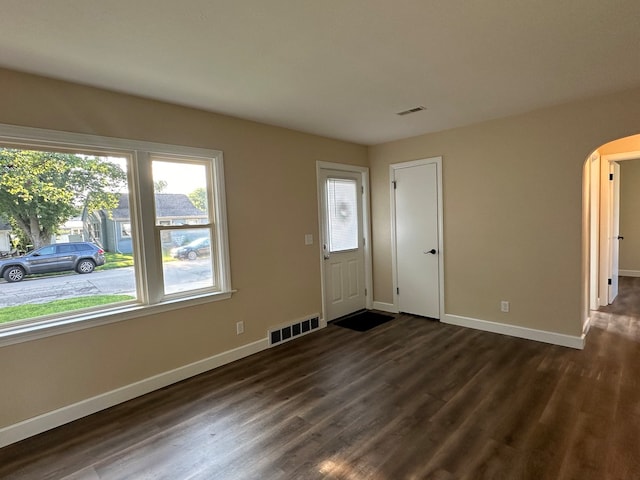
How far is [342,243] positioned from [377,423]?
2724 mm

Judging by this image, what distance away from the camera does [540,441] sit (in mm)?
2047

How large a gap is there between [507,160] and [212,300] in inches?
137

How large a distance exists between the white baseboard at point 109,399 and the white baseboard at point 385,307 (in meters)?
2.25

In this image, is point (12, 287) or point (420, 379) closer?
point (12, 287)

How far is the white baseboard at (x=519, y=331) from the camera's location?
3410 millimetres

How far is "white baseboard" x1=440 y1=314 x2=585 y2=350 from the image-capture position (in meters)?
3.41

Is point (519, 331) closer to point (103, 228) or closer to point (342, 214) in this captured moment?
point (342, 214)

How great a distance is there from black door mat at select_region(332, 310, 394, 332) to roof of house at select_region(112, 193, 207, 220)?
2340mm

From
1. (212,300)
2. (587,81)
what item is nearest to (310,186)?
(212,300)

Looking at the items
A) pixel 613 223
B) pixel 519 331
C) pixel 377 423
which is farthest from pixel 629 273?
pixel 377 423

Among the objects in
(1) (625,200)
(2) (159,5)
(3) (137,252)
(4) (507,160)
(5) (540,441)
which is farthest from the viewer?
(1) (625,200)

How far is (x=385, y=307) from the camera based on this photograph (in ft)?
16.4

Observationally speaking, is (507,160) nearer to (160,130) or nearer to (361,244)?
(361,244)

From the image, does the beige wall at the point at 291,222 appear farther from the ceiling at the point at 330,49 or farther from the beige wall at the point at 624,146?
the beige wall at the point at 624,146
